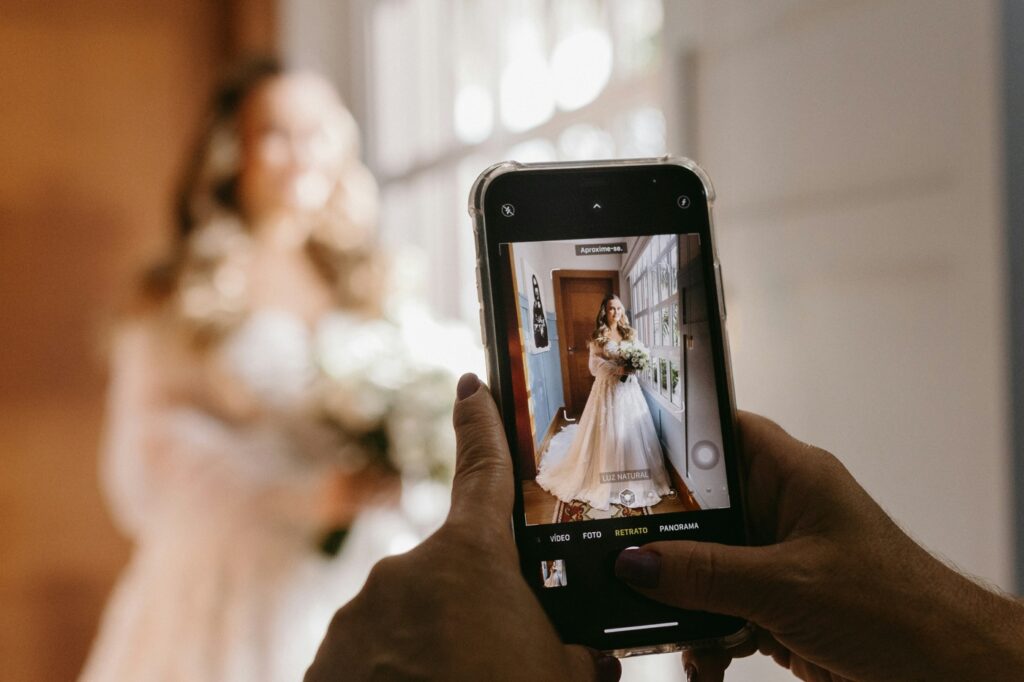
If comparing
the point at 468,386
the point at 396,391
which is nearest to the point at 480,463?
the point at 468,386

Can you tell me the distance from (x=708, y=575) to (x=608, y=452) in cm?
9

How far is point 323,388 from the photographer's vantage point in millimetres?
1334

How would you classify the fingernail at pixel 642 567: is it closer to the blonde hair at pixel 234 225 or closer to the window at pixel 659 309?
the window at pixel 659 309

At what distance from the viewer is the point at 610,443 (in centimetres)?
47

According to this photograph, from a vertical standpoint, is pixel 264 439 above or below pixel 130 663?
above

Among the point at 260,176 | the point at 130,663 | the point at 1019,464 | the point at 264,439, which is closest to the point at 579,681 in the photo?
the point at 1019,464

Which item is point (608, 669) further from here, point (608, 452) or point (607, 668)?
point (608, 452)

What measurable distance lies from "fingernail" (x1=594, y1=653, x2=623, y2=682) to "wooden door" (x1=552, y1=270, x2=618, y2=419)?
0.14m

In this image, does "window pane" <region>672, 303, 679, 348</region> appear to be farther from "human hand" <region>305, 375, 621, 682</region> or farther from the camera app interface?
"human hand" <region>305, 375, 621, 682</region>

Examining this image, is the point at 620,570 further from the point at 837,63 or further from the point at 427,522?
the point at 427,522

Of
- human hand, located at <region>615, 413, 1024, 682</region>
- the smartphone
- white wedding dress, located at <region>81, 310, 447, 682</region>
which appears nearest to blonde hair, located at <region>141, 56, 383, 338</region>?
white wedding dress, located at <region>81, 310, 447, 682</region>

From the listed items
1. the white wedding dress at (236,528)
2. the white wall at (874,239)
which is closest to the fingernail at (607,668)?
the white wall at (874,239)

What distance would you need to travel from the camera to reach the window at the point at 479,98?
3.39ft

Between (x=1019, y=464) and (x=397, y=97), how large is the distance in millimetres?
1647
